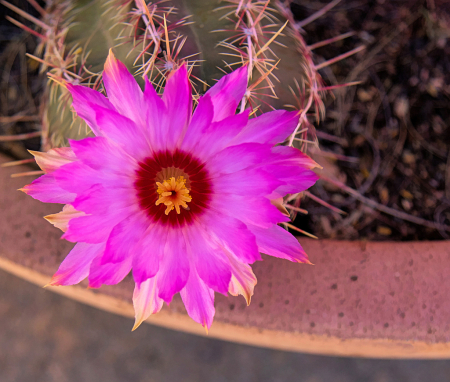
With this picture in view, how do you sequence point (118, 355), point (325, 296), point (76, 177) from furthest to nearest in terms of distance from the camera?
point (118, 355), point (325, 296), point (76, 177)

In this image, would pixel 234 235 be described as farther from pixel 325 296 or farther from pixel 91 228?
pixel 325 296

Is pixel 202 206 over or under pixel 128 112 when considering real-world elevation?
under

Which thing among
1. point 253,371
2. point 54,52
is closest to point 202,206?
point 54,52

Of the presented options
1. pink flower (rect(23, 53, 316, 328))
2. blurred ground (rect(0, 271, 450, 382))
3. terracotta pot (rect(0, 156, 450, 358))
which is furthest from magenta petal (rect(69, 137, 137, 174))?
blurred ground (rect(0, 271, 450, 382))

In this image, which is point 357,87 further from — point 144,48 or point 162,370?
point 162,370

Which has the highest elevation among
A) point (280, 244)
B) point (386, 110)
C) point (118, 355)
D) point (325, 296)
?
point (280, 244)

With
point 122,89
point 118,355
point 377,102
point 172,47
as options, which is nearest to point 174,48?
point 172,47

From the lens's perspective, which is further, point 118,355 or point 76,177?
point 118,355
